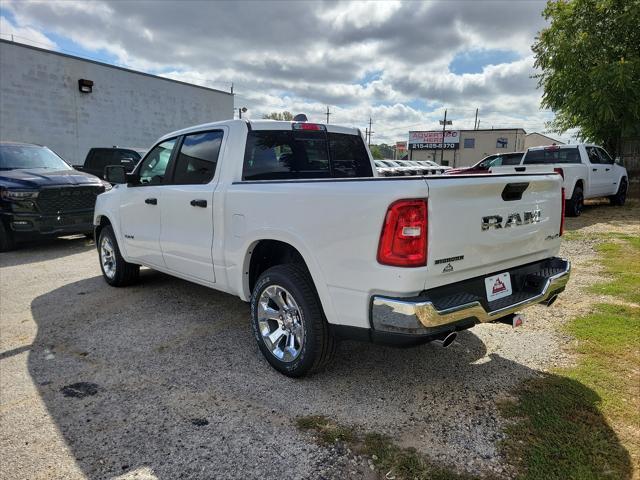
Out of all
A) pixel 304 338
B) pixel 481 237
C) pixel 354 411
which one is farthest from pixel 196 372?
pixel 481 237

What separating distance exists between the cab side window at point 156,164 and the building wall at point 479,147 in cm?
6408

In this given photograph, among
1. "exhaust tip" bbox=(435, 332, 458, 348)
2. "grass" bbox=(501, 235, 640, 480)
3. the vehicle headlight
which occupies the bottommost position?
"grass" bbox=(501, 235, 640, 480)

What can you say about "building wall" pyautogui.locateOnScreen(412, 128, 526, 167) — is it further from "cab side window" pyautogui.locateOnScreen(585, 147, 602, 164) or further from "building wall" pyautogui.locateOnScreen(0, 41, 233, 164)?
"cab side window" pyautogui.locateOnScreen(585, 147, 602, 164)

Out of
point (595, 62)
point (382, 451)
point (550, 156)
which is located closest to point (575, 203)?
point (550, 156)

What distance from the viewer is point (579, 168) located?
10703mm

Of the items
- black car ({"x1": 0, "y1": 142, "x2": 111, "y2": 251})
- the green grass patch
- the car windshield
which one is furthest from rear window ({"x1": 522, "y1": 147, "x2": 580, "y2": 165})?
the car windshield

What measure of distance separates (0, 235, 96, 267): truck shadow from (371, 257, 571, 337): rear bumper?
7.07 metres

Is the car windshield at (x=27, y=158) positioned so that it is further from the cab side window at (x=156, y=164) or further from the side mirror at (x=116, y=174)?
the cab side window at (x=156, y=164)

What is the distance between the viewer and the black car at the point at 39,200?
307 inches

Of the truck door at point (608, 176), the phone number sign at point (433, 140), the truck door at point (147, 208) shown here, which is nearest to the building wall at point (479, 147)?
the phone number sign at point (433, 140)

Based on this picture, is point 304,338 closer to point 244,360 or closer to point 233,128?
point 244,360

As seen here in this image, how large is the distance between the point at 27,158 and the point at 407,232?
29.7ft

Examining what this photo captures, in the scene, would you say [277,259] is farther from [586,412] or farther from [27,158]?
[27,158]

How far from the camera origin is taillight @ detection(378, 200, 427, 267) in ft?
8.04
